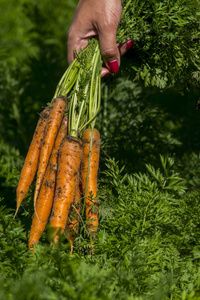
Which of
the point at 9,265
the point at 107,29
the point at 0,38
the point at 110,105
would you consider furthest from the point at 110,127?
the point at 0,38

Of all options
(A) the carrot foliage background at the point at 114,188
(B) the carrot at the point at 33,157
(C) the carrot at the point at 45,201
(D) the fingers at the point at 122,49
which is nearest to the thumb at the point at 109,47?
(D) the fingers at the point at 122,49

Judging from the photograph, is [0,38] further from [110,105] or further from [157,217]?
[157,217]

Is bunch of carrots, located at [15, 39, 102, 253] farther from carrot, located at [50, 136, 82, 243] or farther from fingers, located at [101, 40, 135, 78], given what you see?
fingers, located at [101, 40, 135, 78]

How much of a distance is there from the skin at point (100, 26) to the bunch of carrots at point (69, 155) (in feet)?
0.24

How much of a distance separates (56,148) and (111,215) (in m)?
0.53

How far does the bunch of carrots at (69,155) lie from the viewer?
2.00 meters

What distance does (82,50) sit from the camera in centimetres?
222

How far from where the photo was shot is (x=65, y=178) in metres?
1.99

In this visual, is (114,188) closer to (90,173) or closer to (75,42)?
(90,173)

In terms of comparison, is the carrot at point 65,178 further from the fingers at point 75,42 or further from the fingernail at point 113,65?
the fingers at point 75,42

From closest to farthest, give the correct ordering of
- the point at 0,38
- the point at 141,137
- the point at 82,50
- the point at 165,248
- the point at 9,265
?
1. the point at 9,265
2. the point at 165,248
3. the point at 82,50
4. the point at 141,137
5. the point at 0,38

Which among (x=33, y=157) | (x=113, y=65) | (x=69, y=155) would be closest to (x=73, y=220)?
(x=69, y=155)

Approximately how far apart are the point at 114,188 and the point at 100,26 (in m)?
1.06

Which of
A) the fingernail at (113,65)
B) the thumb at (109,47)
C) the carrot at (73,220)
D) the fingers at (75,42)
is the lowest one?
the carrot at (73,220)
